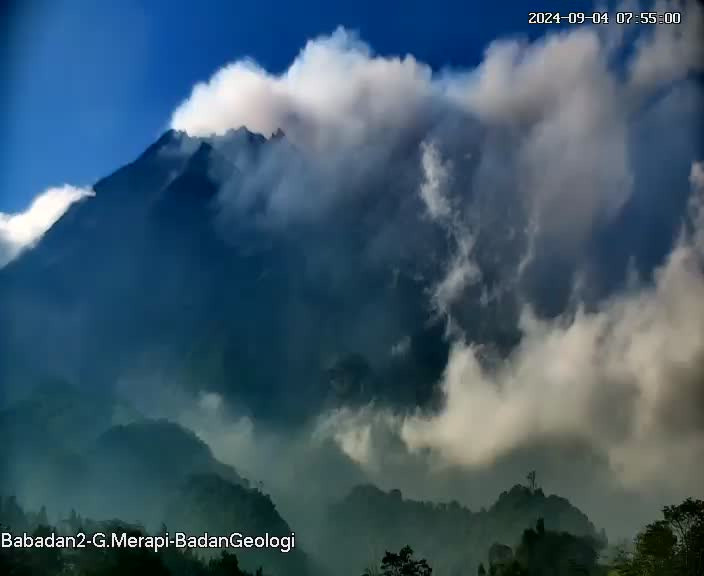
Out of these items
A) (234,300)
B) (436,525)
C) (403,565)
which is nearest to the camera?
(403,565)

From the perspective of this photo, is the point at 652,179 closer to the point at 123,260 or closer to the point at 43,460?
the point at 123,260

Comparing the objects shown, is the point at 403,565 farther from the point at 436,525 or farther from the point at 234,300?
the point at 234,300

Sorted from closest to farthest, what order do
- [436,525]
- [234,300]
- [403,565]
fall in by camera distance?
[403,565] < [436,525] < [234,300]

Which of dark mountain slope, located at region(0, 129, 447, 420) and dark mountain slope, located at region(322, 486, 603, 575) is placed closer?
dark mountain slope, located at region(322, 486, 603, 575)

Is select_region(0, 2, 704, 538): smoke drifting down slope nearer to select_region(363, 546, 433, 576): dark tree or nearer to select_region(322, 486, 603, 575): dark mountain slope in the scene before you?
select_region(322, 486, 603, 575): dark mountain slope

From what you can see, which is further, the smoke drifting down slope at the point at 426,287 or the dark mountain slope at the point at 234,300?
the dark mountain slope at the point at 234,300

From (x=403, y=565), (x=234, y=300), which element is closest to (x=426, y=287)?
(x=234, y=300)

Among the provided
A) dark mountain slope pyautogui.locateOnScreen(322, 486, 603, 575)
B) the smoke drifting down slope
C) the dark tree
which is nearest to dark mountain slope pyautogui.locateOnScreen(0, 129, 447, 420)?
the smoke drifting down slope

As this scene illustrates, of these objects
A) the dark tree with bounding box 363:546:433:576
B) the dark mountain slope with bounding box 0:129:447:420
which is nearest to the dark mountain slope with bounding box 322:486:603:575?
the dark tree with bounding box 363:546:433:576

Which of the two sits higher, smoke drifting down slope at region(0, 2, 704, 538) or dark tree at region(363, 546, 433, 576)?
smoke drifting down slope at region(0, 2, 704, 538)

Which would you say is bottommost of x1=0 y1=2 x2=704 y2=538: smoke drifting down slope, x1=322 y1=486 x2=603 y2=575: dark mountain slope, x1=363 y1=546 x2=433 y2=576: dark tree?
x1=363 y1=546 x2=433 y2=576: dark tree

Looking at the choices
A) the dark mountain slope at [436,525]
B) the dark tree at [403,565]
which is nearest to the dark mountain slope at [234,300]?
the dark mountain slope at [436,525]

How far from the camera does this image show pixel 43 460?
4754 mm

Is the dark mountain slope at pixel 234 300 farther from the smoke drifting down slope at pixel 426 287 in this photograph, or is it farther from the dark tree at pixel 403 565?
the dark tree at pixel 403 565
